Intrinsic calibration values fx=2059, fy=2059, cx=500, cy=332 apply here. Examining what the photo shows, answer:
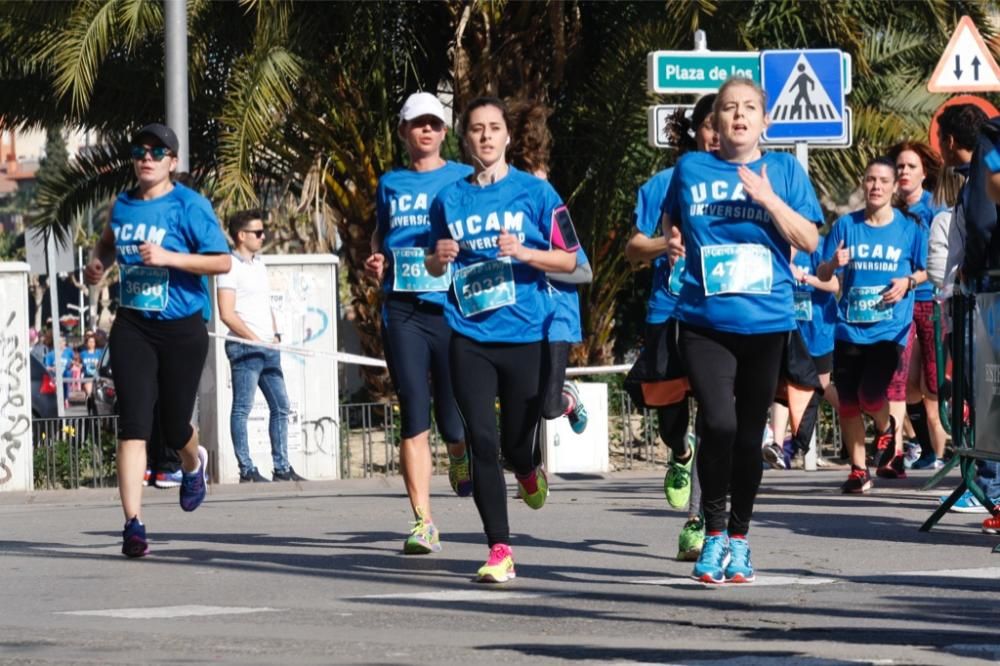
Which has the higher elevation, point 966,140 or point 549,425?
point 966,140

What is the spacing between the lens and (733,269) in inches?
286

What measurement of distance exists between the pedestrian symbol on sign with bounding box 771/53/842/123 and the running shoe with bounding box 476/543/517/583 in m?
6.90

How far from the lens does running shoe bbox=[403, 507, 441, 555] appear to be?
870 centimetres

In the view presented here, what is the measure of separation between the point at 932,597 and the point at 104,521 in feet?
17.9

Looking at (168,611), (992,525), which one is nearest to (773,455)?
(992,525)

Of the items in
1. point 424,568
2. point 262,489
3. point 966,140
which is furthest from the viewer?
point 262,489

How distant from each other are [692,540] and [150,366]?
2.50m

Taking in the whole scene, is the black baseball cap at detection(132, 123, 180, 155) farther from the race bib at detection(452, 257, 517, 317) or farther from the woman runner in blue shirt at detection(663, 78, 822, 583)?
the woman runner in blue shirt at detection(663, 78, 822, 583)

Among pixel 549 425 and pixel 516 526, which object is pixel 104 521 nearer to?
pixel 516 526

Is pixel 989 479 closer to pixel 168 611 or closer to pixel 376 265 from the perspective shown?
pixel 376 265

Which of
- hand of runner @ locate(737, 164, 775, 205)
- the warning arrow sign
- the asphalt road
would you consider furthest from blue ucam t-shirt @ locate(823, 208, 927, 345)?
hand of runner @ locate(737, 164, 775, 205)

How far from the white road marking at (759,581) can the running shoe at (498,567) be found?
1.51ft

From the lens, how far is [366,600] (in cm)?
720

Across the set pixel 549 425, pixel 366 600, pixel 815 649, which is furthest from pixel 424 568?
pixel 549 425
